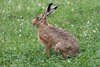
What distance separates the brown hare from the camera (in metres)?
6.97

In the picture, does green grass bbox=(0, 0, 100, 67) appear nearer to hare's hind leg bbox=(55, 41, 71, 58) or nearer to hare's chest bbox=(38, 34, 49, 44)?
hare's hind leg bbox=(55, 41, 71, 58)

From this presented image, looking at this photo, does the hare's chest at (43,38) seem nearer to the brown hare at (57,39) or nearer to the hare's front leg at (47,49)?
the brown hare at (57,39)

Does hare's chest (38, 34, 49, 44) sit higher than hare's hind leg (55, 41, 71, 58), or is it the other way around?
hare's chest (38, 34, 49, 44)

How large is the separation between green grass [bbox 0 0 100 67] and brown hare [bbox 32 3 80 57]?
7.0 inches

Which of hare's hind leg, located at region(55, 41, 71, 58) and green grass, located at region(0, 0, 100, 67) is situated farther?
hare's hind leg, located at region(55, 41, 71, 58)

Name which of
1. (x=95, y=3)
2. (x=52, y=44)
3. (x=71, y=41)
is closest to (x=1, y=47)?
(x=52, y=44)

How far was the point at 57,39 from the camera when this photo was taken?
7.21 meters

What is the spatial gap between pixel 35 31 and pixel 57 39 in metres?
2.02

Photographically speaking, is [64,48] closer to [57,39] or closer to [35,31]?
[57,39]

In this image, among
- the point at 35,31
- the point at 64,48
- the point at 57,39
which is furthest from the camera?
the point at 35,31

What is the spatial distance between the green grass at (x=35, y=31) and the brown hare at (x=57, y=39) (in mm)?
179

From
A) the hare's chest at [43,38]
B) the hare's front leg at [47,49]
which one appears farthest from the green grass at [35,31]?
the hare's chest at [43,38]

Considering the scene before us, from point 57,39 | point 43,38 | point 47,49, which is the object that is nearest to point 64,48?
point 57,39


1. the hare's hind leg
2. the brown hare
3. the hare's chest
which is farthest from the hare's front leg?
the hare's hind leg
